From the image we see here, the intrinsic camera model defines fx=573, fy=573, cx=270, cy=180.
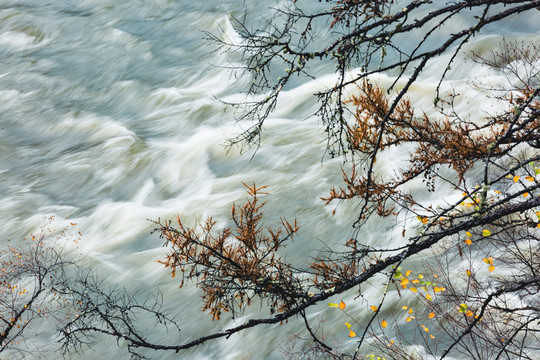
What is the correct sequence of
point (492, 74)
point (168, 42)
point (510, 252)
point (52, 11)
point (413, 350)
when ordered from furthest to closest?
point (52, 11)
point (168, 42)
point (492, 74)
point (510, 252)
point (413, 350)

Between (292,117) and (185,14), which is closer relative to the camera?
(292,117)

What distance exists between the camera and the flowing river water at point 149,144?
25.5 ft

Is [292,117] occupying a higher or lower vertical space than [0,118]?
lower

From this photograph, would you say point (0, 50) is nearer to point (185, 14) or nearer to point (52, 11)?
point (52, 11)

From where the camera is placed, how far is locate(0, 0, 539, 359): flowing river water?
25.5 ft

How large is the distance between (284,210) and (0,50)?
12290mm

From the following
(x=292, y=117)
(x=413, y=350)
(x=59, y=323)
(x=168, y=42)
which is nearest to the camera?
(x=413, y=350)

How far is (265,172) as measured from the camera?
9.37 meters

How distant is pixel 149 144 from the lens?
1105 centimetres

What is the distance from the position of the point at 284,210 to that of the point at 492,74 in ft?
12.8

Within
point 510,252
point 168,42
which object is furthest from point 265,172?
point 168,42

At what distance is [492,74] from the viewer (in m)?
8.88

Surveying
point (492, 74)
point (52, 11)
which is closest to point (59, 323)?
point (492, 74)

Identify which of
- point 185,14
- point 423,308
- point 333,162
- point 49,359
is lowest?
point 423,308
